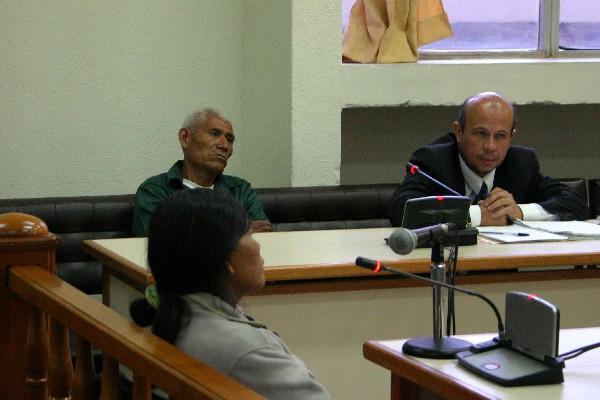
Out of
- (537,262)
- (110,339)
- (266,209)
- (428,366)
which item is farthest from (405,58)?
(110,339)

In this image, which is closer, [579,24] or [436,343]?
[436,343]

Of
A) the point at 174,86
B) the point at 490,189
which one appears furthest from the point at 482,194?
the point at 174,86

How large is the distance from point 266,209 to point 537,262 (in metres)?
1.46

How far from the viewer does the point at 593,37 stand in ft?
19.8

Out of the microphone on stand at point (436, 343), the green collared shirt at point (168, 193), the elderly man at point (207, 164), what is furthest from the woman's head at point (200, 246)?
the elderly man at point (207, 164)

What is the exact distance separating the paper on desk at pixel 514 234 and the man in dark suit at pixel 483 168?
17 centimetres

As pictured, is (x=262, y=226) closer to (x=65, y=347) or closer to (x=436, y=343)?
(x=436, y=343)

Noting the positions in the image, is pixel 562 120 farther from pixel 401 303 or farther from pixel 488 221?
pixel 401 303

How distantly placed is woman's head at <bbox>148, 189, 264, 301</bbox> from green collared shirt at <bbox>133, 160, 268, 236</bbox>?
2146 millimetres

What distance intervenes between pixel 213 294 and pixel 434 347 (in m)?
0.57

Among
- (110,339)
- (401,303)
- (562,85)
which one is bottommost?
(401,303)

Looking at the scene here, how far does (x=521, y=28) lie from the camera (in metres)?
5.91

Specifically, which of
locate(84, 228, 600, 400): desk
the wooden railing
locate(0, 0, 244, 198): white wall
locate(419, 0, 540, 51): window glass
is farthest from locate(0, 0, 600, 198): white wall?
the wooden railing

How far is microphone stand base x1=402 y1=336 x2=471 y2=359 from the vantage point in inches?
93.1
